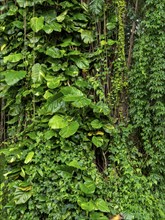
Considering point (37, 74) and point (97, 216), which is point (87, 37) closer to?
point (37, 74)

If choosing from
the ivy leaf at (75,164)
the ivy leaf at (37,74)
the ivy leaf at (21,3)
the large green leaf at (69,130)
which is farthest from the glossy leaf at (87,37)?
the ivy leaf at (75,164)

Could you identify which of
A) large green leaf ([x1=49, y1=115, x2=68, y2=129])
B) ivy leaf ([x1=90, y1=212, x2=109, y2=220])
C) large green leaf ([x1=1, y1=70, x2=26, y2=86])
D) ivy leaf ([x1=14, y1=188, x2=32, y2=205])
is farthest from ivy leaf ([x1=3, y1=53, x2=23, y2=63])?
ivy leaf ([x1=90, y1=212, x2=109, y2=220])

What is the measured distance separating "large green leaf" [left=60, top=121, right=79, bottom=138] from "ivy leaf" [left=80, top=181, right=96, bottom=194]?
1.55 feet

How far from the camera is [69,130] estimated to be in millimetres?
2465

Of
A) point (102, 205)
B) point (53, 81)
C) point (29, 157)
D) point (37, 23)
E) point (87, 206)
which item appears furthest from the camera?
point (37, 23)

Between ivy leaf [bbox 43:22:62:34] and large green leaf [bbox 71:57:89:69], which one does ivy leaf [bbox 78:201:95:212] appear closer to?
large green leaf [bbox 71:57:89:69]

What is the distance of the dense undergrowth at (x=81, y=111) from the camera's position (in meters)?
2.41

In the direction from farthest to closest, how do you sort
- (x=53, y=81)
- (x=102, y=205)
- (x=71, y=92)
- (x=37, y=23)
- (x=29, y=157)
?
(x=37, y=23) → (x=53, y=81) → (x=71, y=92) → (x=29, y=157) → (x=102, y=205)

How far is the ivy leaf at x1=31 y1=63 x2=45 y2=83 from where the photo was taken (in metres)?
2.78

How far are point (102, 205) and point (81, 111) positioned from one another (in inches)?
37.4

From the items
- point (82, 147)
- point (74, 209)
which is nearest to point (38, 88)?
point (82, 147)

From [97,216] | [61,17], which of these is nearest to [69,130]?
[97,216]

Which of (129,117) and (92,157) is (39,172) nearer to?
(92,157)

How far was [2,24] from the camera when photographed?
3150 mm
